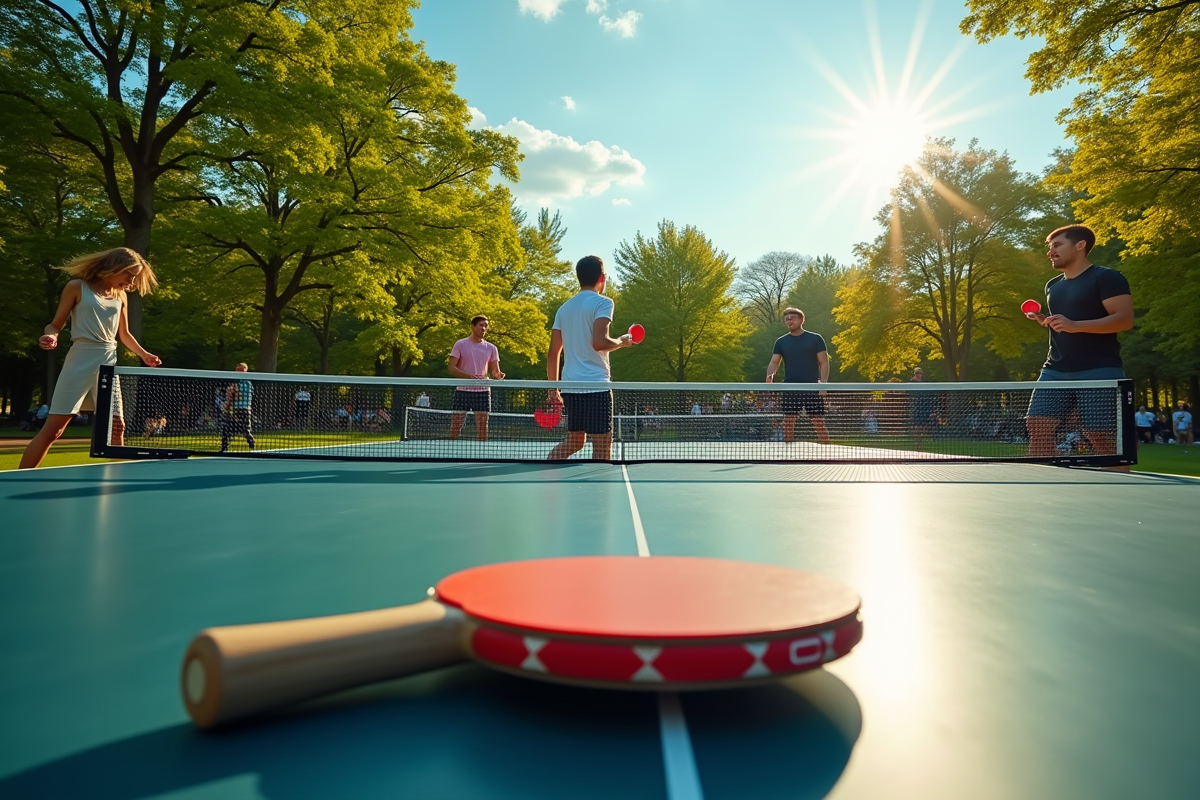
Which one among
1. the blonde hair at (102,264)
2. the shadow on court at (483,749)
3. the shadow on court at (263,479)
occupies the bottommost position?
the shadow on court at (483,749)

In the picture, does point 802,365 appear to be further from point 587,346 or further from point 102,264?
point 102,264

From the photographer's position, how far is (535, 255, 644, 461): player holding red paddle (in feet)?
22.1

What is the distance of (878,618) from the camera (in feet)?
5.97

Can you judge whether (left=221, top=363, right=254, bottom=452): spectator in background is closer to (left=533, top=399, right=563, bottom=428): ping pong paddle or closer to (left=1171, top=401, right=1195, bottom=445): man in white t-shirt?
(left=533, top=399, right=563, bottom=428): ping pong paddle

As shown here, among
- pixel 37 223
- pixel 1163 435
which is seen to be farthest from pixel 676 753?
pixel 1163 435

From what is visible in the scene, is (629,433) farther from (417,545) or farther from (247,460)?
(417,545)

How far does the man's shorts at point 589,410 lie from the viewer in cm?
A: 697

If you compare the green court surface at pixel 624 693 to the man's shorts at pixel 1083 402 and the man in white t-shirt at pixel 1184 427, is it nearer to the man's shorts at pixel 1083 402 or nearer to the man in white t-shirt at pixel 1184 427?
the man's shorts at pixel 1083 402

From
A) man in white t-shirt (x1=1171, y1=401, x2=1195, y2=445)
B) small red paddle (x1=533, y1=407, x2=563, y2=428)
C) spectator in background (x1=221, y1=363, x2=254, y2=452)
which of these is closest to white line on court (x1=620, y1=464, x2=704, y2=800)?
small red paddle (x1=533, y1=407, x2=563, y2=428)

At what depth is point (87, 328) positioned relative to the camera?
6.05 metres

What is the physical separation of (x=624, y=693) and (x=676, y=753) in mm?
295

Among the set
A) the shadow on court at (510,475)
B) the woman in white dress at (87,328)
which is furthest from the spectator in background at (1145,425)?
the woman in white dress at (87,328)

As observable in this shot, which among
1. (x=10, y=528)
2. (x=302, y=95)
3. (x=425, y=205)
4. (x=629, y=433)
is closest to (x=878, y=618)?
(x=10, y=528)

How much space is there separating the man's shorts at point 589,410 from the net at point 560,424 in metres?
0.01
